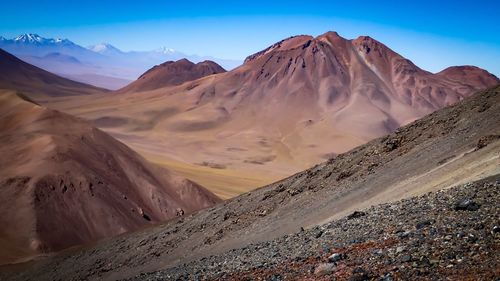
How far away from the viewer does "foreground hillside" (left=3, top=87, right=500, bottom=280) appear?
9916mm

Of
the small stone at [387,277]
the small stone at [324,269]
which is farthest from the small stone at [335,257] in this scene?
the small stone at [387,277]

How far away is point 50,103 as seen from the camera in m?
171

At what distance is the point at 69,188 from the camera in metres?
36.2

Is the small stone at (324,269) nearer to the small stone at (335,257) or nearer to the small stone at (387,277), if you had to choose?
the small stone at (335,257)

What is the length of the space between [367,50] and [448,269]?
523 feet

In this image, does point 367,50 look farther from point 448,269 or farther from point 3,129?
point 448,269

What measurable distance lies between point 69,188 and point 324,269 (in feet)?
100

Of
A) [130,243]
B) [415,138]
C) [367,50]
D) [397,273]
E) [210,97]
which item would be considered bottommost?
[130,243]

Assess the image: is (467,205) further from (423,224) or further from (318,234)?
(318,234)

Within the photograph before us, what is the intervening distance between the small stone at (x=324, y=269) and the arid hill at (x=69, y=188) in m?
24.9

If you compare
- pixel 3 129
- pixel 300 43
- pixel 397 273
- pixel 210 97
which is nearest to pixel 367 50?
pixel 300 43

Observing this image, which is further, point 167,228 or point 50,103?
point 50,103

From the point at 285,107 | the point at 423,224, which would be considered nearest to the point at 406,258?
the point at 423,224

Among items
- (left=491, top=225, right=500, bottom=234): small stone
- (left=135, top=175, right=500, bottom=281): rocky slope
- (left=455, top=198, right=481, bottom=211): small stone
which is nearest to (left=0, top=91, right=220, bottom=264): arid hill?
(left=135, top=175, right=500, bottom=281): rocky slope
